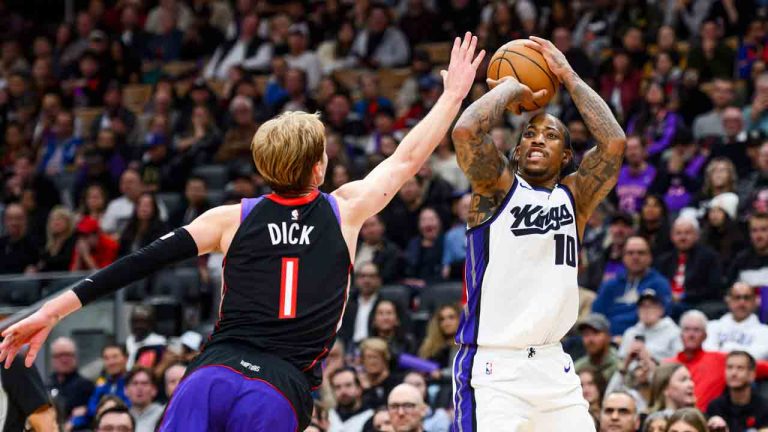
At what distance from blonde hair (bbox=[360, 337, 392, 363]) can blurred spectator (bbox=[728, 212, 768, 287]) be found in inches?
131

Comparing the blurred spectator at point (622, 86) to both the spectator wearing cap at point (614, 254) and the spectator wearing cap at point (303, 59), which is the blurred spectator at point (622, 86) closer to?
the spectator wearing cap at point (614, 254)

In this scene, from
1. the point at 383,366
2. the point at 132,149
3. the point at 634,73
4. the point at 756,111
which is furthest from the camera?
the point at 132,149

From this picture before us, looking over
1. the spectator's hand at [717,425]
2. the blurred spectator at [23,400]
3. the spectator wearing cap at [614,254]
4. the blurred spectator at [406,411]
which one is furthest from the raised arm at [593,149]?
the spectator wearing cap at [614,254]

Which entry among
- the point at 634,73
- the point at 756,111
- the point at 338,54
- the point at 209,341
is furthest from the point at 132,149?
the point at 209,341

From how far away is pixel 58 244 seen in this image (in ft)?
53.8

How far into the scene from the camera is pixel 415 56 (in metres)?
18.1

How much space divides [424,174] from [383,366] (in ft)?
12.1

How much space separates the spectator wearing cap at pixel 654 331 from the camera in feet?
38.6

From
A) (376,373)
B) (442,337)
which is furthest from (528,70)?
(442,337)

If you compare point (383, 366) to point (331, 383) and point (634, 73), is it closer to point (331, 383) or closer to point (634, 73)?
point (331, 383)

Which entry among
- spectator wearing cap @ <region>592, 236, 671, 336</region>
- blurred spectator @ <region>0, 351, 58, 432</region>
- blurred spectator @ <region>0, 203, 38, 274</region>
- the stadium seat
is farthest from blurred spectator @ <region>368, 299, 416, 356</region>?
blurred spectator @ <region>0, 351, 58, 432</region>

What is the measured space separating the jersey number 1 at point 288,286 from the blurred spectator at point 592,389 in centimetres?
566

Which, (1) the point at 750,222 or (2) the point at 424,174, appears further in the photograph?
(2) the point at 424,174

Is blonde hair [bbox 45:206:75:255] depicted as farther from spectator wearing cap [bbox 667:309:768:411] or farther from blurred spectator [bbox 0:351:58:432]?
blurred spectator [bbox 0:351:58:432]
